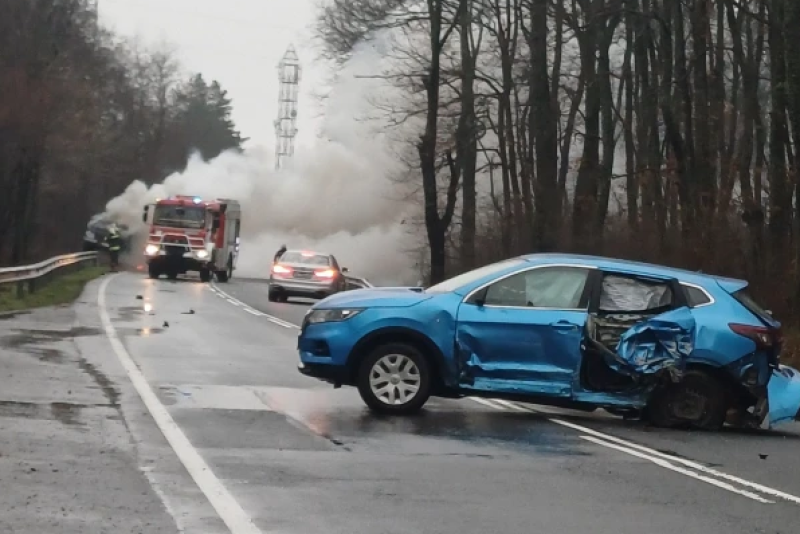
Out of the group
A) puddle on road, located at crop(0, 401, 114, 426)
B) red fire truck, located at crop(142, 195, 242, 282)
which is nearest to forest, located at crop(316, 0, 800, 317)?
red fire truck, located at crop(142, 195, 242, 282)

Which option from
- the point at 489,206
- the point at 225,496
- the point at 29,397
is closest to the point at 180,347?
the point at 29,397

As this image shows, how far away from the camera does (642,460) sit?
1107cm

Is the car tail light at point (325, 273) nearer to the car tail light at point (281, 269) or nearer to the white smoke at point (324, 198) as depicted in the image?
the car tail light at point (281, 269)

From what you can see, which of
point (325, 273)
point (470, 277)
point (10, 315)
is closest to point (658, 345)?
point (470, 277)

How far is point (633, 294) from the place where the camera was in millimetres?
13250

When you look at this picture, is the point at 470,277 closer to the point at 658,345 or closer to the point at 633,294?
the point at 633,294

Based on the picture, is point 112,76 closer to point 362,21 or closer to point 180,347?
point 362,21

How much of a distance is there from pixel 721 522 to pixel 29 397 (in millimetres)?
6830

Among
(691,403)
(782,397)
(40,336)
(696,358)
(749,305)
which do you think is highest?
(749,305)

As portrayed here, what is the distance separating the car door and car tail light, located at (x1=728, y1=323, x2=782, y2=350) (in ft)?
4.87

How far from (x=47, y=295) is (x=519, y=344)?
1960cm

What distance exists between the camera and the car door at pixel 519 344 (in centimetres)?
1280

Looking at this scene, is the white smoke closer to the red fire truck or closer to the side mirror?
the red fire truck

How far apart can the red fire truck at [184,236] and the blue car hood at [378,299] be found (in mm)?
31324
